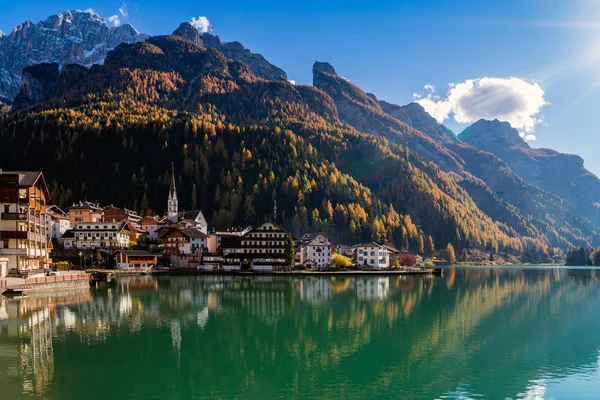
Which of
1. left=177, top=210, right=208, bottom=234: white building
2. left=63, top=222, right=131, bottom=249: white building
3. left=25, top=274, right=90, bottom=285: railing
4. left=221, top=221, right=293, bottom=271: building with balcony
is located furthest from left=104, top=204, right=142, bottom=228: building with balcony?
left=25, top=274, right=90, bottom=285: railing

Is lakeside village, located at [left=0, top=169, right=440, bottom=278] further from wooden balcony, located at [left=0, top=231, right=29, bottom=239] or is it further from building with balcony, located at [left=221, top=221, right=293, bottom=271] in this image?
wooden balcony, located at [left=0, top=231, right=29, bottom=239]

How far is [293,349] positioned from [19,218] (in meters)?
45.1

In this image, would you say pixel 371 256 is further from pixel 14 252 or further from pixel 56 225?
pixel 14 252

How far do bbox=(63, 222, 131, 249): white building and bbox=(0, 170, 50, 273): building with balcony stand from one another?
4551 cm

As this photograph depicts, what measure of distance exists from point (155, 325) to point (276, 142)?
521 ft

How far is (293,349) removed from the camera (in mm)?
31516

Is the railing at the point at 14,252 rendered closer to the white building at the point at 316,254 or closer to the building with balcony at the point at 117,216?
the white building at the point at 316,254

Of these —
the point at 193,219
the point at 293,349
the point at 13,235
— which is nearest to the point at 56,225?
the point at 193,219

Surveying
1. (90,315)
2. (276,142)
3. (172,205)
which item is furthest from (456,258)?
(90,315)

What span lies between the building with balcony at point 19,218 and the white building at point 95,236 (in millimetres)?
45512

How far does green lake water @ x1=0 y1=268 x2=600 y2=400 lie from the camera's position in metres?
23.8

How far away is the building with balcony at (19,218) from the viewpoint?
202 feet

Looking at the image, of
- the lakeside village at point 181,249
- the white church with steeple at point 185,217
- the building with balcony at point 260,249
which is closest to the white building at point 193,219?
the white church with steeple at point 185,217

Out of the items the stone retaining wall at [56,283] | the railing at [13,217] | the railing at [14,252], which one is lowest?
the stone retaining wall at [56,283]
